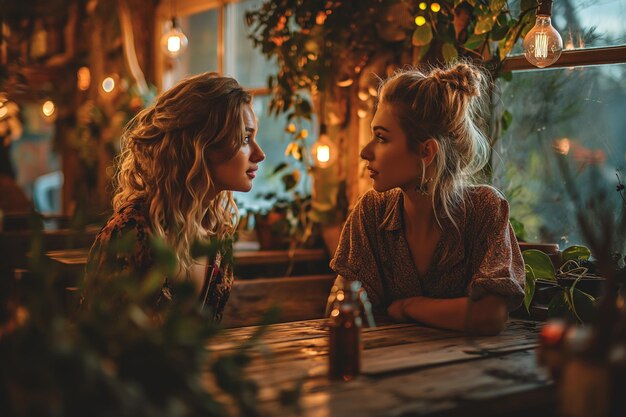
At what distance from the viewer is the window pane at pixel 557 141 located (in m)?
2.70

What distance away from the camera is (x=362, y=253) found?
7.96 feet

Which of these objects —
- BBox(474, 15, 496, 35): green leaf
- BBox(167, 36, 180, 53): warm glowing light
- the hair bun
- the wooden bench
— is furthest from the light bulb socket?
BBox(167, 36, 180, 53): warm glowing light

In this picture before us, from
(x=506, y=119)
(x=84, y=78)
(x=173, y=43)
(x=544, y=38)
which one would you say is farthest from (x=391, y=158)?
(x=84, y=78)

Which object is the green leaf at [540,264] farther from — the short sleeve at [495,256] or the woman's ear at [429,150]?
the woman's ear at [429,150]

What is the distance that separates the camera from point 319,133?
3908 mm

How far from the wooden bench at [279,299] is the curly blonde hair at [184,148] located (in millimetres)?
1127

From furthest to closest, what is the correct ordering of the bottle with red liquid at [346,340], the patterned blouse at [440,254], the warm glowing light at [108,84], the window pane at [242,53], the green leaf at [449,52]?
the warm glowing light at [108,84]
the window pane at [242,53]
the green leaf at [449,52]
the patterned blouse at [440,254]
the bottle with red liquid at [346,340]

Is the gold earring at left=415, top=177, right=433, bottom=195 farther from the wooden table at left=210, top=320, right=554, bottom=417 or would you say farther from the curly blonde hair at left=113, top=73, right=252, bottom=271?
the curly blonde hair at left=113, top=73, right=252, bottom=271

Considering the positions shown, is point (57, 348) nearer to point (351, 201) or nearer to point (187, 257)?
point (187, 257)

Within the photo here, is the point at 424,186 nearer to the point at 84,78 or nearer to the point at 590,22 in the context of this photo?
the point at 590,22

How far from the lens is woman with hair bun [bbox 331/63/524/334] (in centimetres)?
231

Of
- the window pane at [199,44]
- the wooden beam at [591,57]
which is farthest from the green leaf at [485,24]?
the window pane at [199,44]

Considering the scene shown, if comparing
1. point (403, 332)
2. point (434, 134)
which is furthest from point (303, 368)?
point (434, 134)

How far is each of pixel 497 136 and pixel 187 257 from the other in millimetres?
1414
